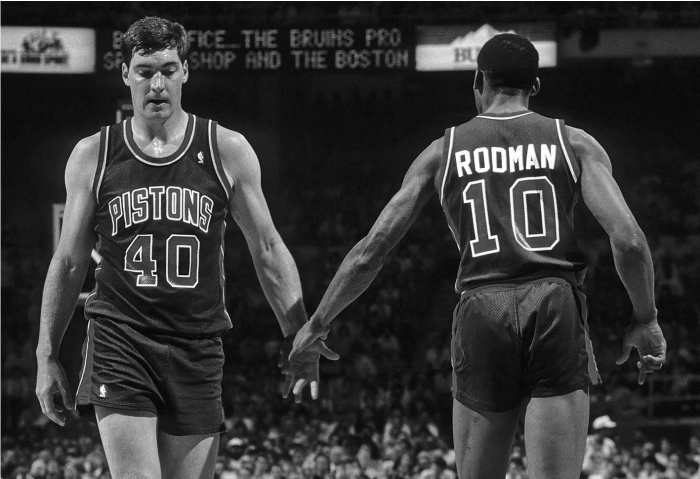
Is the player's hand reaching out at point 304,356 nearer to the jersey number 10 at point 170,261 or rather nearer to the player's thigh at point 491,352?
the jersey number 10 at point 170,261

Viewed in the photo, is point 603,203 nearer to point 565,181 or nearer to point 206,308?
point 565,181

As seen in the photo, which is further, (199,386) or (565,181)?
(199,386)

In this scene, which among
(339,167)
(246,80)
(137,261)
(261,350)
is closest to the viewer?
(137,261)

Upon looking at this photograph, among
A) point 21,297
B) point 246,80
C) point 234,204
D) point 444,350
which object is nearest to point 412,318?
point 444,350

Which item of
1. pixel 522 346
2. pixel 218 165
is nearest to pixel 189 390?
pixel 218 165

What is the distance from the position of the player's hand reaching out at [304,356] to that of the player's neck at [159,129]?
0.96m

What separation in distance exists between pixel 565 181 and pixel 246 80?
14.8 meters

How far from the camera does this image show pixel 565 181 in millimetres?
3877

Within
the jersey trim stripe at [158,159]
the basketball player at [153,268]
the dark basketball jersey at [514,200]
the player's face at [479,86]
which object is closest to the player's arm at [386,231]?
the dark basketball jersey at [514,200]

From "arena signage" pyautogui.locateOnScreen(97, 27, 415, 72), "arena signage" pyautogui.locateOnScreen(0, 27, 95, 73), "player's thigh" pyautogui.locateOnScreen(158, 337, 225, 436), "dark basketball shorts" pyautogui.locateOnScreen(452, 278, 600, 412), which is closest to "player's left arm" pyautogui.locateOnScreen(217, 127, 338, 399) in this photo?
"player's thigh" pyautogui.locateOnScreen(158, 337, 225, 436)

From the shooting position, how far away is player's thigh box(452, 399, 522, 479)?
12.6 ft

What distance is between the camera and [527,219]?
3.82m

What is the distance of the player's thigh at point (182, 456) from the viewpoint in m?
4.25

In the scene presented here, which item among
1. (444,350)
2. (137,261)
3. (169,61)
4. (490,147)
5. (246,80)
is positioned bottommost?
(444,350)
